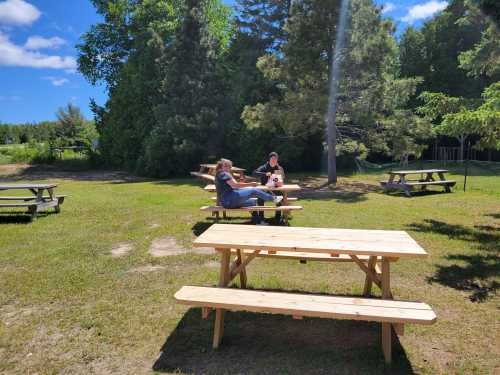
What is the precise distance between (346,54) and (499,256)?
34.1ft

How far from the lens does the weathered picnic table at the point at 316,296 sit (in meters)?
2.73

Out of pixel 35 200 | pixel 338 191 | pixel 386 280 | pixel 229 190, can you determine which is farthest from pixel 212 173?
pixel 386 280

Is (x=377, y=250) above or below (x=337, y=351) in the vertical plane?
above

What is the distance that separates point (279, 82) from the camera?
19750mm

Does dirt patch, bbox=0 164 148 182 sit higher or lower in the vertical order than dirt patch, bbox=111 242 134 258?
higher

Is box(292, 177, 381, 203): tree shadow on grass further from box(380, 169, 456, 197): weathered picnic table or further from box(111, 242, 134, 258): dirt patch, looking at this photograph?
box(111, 242, 134, 258): dirt patch

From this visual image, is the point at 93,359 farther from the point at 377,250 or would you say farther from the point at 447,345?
the point at 447,345

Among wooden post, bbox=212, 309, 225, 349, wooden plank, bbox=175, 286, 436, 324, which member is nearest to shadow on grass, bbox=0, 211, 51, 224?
wooden post, bbox=212, 309, 225, 349

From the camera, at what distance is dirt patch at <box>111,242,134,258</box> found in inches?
225

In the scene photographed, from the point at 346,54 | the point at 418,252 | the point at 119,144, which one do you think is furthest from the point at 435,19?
the point at 418,252

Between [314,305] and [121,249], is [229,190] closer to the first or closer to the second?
[121,249]

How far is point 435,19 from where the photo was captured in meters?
29.4

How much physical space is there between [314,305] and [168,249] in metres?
3.60

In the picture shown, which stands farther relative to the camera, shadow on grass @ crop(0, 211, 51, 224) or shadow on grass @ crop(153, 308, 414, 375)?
shadow on grass @ crop(0, 211, 51, 224)
